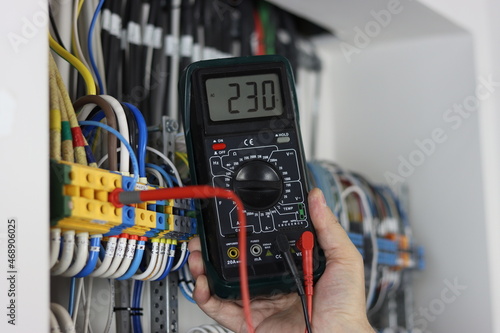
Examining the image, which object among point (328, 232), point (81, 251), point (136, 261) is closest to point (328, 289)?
point (328, 232)

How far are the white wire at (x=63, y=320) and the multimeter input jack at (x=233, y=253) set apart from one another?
263 mm

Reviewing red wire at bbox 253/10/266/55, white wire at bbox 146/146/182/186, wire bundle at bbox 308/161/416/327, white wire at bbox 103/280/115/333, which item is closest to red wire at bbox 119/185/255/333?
white wire at bbox 146/146/182/186

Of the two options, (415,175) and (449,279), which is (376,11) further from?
(449,279)

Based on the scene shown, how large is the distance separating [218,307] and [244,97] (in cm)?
37

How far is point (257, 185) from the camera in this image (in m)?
1.17

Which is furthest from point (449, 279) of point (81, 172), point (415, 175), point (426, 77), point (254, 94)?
point (81, 172)

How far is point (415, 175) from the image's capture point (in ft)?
6.89

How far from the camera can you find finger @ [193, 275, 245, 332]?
1206 mm

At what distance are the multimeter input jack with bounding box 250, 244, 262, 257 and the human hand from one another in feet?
0.35

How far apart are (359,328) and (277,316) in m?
0.16

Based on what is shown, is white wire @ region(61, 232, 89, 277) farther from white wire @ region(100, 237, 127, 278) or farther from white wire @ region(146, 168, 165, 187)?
white wire @ region(146, 168, 165, 187)

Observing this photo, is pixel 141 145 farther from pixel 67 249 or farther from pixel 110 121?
pixel 67 249
